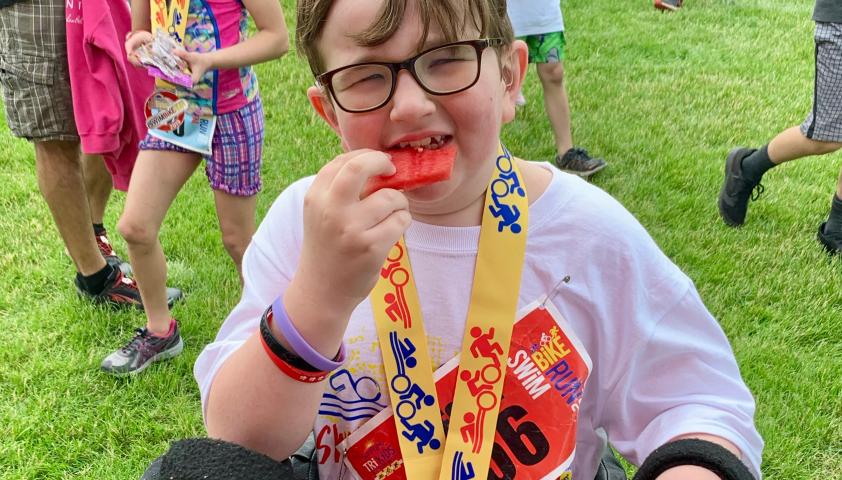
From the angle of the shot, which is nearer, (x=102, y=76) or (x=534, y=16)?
(x=102, y=76)

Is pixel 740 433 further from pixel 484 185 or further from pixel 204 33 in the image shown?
pixel 204 33

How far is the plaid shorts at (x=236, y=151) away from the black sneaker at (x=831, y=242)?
3194 mm

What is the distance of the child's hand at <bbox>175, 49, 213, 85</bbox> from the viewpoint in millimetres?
2842

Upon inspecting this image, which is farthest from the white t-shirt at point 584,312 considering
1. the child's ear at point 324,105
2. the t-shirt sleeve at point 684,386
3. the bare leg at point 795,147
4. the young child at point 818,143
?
the bare leg at point 795,147

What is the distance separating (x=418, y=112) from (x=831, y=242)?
364 centimetres

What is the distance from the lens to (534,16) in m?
4.95

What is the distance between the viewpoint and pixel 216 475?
3.60 feet

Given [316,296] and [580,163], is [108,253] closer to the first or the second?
[580,163]

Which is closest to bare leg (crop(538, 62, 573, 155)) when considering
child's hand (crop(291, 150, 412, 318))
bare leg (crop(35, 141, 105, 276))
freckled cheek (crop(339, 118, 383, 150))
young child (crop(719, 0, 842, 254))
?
young child (crop(719, 0, 842, 254))

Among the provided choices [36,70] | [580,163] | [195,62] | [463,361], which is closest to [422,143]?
[463,361]

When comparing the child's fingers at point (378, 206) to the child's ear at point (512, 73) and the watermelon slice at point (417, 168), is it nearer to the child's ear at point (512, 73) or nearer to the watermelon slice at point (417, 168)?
the watermelon slice at point (417, 168)

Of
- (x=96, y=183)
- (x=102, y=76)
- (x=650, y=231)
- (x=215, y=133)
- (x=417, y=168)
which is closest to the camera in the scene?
(x=417, y=168)

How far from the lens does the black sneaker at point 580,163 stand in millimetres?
5008

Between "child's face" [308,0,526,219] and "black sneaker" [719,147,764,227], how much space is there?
11.0ft
